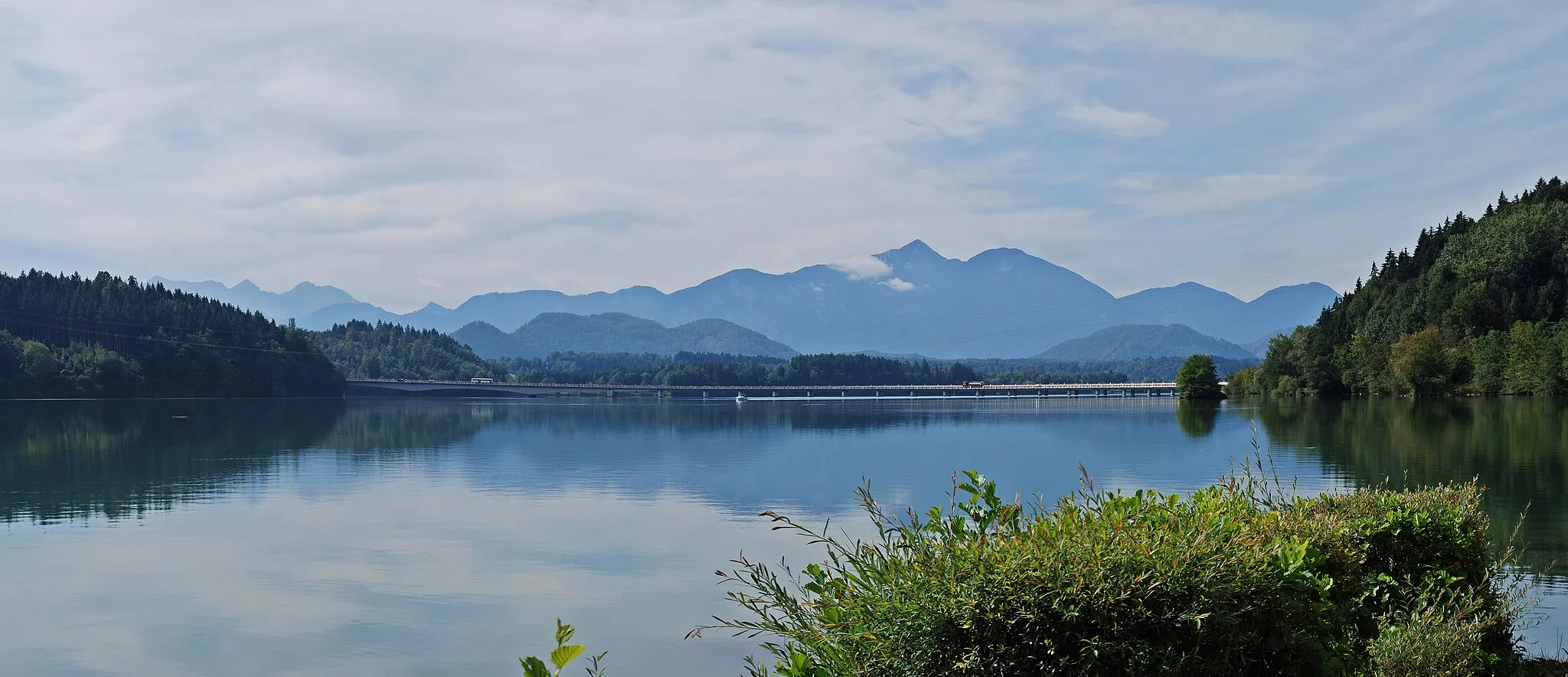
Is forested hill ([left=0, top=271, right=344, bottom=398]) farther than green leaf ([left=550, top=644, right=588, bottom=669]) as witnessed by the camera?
Yes

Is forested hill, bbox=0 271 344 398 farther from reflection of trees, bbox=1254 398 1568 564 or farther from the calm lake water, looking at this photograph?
reflection of trees, bbox=1254 398 1568 564

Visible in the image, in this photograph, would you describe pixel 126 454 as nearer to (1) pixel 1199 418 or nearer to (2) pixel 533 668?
(2) pixel 533 668

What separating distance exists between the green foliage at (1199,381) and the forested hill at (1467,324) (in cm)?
1124

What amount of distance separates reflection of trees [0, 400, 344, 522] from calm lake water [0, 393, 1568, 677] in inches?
10.1

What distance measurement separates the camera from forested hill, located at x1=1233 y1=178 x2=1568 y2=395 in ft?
301

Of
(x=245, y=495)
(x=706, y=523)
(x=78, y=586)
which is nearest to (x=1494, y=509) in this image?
(x=706, y=523)

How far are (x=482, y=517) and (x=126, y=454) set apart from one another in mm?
30575

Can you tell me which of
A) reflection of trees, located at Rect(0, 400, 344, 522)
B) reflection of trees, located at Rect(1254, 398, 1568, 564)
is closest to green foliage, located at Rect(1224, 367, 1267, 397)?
reflection of trees, located at Rect(1254, 398, 1568, 564)

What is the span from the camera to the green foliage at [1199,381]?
134 metres

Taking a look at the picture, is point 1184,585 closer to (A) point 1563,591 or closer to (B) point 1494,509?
(A) point 1563,591

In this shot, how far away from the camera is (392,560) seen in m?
23.8

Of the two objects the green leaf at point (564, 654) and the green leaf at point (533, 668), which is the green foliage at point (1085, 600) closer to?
the green leaf at point (533, 668)

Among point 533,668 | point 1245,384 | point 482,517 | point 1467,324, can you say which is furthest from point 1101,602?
point 1245,384

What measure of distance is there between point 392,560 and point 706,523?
7.77m
